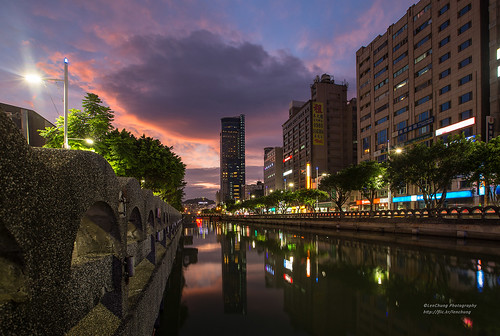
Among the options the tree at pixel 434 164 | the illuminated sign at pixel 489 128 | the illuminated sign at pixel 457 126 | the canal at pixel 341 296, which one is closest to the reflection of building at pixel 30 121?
the canal at pixel 341 296

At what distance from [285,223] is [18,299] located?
73.9m

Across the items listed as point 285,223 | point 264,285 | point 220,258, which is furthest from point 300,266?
point 285,223

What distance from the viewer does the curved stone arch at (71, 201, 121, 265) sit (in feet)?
20.3

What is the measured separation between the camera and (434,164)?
117 ft

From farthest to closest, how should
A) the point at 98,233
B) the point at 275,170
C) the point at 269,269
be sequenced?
the point at 275,170 < the point at 269,269 < the point at 98,233

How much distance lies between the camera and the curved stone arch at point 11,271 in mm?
2715

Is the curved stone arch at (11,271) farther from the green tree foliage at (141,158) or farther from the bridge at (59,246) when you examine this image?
the green tree foliage at (141,158)

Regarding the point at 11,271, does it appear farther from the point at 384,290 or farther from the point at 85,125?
the point at 85,125

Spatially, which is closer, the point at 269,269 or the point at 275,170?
the point at 269,269

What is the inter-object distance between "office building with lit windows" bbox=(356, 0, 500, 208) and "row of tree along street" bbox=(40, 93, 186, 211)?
37400 mm

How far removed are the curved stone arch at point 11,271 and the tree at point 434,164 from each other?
39.5m

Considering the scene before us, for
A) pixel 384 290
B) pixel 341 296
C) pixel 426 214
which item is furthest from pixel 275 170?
pixel 341 296

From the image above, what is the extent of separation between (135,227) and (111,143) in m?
14.1

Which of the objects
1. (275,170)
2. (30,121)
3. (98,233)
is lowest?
(98,233)
